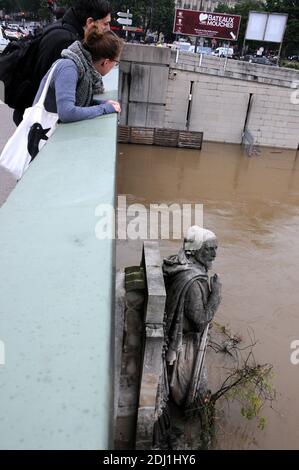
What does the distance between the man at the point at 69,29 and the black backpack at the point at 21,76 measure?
29 millimetres

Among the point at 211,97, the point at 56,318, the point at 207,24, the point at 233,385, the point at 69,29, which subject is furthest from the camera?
the point at 207,24

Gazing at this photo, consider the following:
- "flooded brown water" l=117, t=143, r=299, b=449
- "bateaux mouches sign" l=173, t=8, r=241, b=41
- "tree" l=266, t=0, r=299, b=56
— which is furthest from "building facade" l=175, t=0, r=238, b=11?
"flooded brown water" l=117, t=143, r=299, b=449

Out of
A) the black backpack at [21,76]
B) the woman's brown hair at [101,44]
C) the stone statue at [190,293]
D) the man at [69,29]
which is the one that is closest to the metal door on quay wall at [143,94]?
the stone statue at [190,293]

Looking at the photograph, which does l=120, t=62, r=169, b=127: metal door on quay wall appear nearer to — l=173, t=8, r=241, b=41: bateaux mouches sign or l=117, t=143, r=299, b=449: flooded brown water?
l=117, t=143, r=299, b=449: flooded brown water

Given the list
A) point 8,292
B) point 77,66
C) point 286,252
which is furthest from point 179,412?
point 286,252

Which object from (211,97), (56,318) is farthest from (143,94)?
(56,318)

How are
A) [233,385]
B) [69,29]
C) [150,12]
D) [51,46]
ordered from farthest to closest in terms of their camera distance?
1. [150,12]
2. [233,385]
3. [69,29]
4. [51,46]

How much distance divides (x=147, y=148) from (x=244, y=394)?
41.8 ft

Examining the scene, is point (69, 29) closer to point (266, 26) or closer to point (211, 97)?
point (211, 97)

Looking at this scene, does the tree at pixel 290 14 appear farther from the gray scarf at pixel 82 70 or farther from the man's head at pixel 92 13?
the gray scarf at pixel 82 70

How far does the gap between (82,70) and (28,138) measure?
48 cm

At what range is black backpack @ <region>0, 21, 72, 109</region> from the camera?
267 centimetres

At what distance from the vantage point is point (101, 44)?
2539mm

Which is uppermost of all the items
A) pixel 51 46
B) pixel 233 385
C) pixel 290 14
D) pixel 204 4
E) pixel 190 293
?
pixel 204 4
